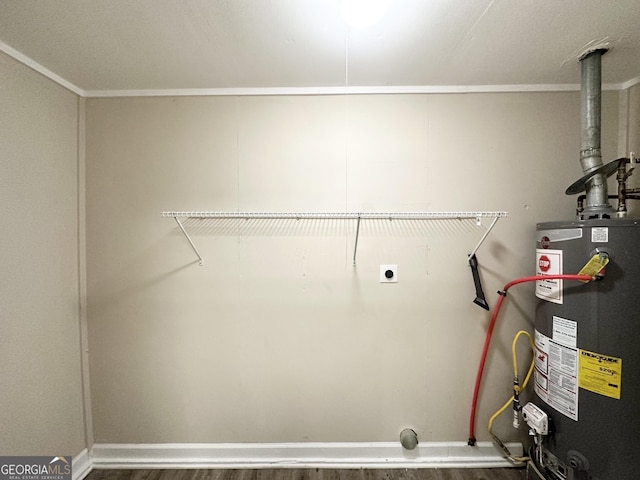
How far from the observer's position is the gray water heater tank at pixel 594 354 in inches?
40.4

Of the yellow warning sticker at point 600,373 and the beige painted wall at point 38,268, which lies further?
the beige painted wall at point 38,268

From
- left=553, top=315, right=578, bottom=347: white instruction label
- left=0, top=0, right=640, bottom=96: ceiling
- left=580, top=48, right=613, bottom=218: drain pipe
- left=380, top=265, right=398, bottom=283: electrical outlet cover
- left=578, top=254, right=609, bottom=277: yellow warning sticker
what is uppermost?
left=0, top=0, right=640, bottom=96: ceiling

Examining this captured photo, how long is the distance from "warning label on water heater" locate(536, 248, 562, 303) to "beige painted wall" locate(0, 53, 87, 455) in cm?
270

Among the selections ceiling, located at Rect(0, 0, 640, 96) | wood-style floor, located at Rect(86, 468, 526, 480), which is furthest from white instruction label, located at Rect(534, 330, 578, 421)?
ceiling, located at Rect(0, 0, 640, 96)

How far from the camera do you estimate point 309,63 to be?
1.32m

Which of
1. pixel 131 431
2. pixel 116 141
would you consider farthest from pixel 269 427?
pixel 116 141

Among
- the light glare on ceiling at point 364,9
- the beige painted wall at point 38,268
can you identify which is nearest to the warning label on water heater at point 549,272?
the light glare on ceiling at point 364,9

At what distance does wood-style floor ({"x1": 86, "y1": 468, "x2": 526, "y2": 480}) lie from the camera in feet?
4.78

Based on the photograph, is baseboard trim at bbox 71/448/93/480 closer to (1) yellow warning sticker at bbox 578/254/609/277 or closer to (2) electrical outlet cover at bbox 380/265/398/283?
(2) electrical outlet cover at bbox 380/265/398/283

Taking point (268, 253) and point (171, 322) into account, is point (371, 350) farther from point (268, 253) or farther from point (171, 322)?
point (171, 322)

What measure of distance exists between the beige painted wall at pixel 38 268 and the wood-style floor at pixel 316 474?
14.6 inches

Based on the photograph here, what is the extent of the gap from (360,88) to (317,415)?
2089 millimetres

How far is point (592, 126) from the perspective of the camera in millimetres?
1261

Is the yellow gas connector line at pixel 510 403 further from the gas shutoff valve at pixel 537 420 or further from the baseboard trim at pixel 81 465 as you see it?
the baseboard trim at pixel 81 465
